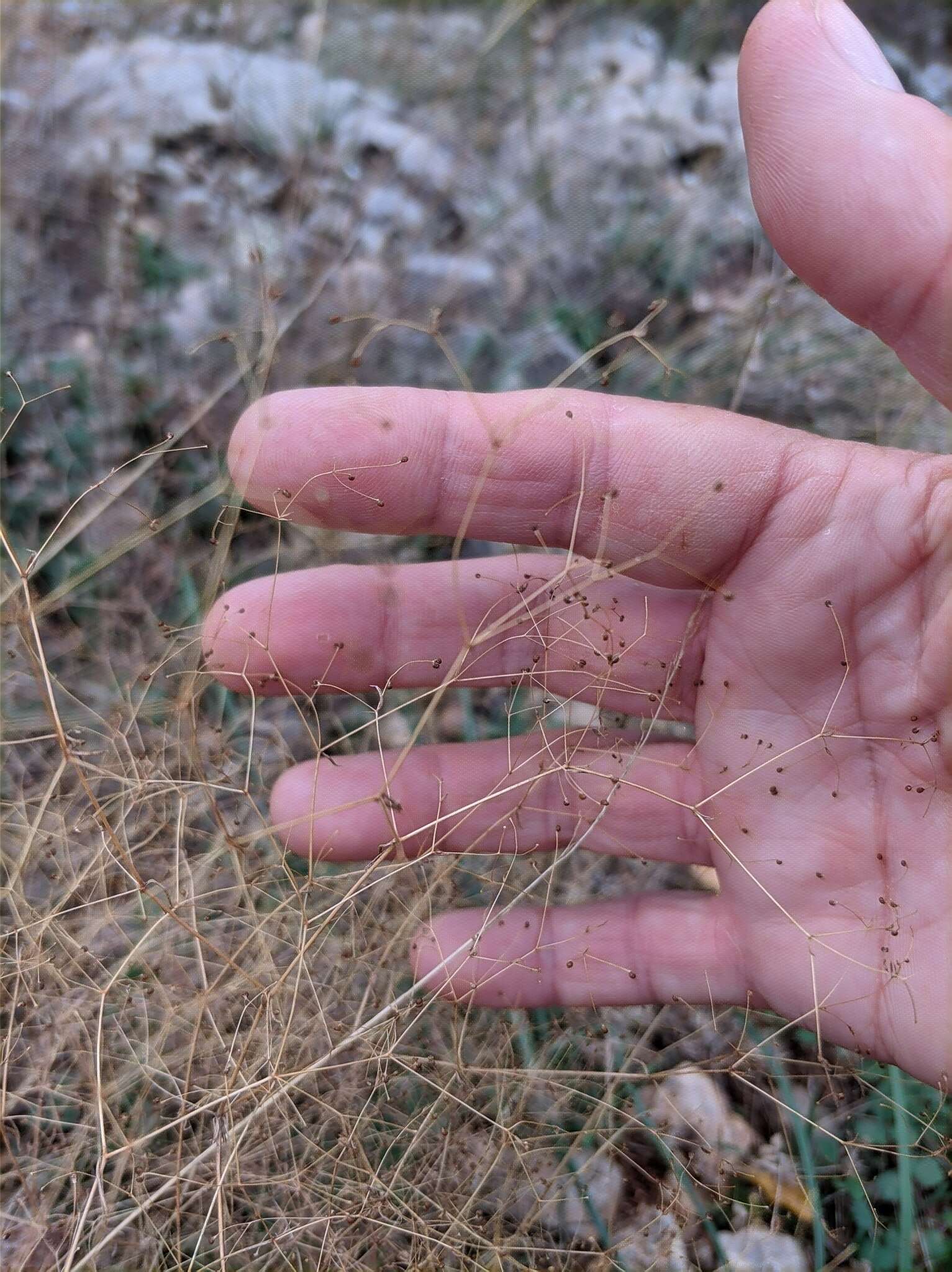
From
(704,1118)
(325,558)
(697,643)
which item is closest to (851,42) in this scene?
(697,643)

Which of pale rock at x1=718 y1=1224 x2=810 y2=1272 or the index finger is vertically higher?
the index finger

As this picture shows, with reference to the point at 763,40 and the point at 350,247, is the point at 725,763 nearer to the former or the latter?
the point at 763,40

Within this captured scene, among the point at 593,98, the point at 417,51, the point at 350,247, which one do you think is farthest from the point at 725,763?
the point at 417,51

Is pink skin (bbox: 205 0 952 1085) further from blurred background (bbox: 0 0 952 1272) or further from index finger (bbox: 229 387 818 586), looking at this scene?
blurred background (bbox: 0 0 952 1272)

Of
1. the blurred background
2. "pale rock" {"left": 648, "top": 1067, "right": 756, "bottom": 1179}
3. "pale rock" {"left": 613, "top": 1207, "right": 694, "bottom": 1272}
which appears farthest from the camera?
"pale rock" {"left": 648, "top": 1067, "right": 756, "bottom": 1179}

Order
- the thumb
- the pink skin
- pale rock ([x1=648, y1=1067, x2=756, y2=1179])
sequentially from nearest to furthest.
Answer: the thumb
the pink skin
pale rock ([x1=648, y1=1067, x2=756, y2=1179])

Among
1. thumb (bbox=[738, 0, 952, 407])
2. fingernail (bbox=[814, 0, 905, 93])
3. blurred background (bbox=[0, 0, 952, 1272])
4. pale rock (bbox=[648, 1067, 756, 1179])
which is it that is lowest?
pale rock (bbox=[648, 1067, 756, 1179])

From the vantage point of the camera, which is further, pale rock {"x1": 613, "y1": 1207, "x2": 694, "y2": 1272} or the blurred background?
pale rock {"x1": 613, "y1": 1207, "x2": 694, "y2": 1272}

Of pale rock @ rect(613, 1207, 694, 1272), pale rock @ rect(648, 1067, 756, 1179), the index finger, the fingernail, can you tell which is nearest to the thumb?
the fingernail
